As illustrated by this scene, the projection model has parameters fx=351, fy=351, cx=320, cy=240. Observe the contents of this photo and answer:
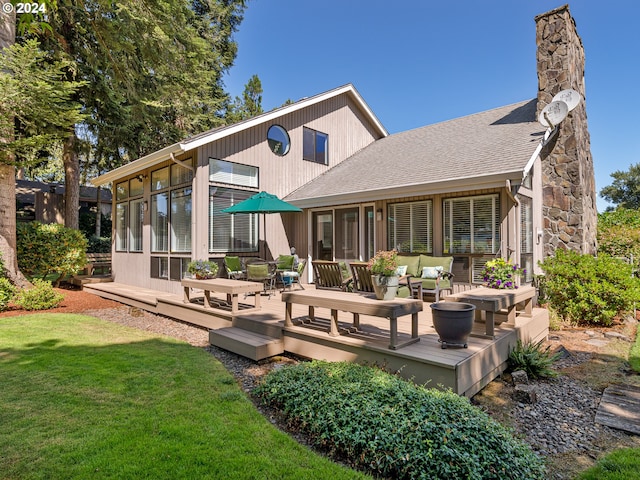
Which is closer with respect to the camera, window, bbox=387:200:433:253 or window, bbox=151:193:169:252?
window, bbox=387:200:433:253

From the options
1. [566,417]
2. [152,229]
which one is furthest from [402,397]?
[152,229]

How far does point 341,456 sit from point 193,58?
13808mm

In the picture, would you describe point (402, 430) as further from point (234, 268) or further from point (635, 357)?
point (234, 268)

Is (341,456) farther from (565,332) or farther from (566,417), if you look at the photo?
(565,332)

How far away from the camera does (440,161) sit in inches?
335

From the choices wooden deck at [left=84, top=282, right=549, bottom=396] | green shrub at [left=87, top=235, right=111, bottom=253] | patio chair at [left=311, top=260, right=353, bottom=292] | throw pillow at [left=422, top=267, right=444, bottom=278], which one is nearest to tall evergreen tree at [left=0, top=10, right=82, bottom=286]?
wooden deck at [left=84, top=282, right=549, bottom=396]

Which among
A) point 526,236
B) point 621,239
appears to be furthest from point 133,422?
point 621,239

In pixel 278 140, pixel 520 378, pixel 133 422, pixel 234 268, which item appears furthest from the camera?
pixel 278 140

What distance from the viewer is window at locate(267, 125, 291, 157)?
32.4ft

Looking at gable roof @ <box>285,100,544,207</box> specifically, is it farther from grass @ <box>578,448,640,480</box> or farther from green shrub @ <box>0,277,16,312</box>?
green shrub @ <box>0,277,16,312</box>

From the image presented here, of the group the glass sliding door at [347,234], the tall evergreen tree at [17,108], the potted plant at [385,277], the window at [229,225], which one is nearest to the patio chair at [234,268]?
the window at [229,225]

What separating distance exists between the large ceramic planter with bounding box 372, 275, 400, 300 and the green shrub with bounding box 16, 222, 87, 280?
9.65 m

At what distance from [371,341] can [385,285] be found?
692 mm

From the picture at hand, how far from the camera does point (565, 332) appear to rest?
21.1ft
